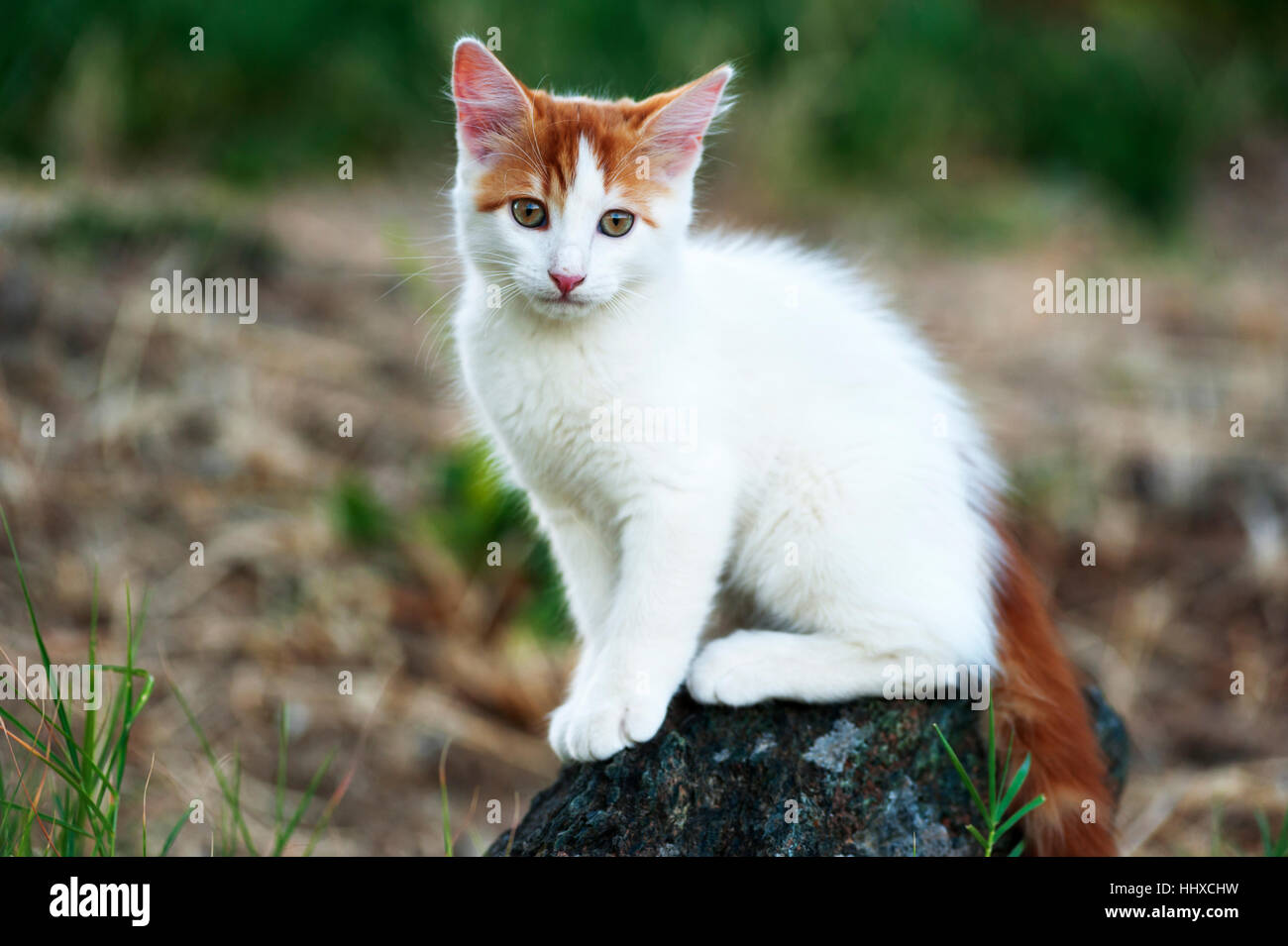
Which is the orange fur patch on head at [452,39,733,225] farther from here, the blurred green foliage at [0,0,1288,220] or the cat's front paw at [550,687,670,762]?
the blurred green foliage at [0,0,1288,220]

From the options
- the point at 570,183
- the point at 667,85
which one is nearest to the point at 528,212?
the point at 570,183

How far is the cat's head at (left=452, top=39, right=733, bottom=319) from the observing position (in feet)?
7.07

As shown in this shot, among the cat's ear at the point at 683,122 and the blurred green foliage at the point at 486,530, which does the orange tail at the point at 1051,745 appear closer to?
the cat's ear at the point at 683,122

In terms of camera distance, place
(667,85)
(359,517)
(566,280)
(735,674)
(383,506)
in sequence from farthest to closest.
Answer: (667,85), (383,506), (359,517), (735,674), (566,280)

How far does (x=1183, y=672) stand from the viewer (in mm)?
3928

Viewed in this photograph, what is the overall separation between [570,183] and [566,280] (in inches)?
8.0

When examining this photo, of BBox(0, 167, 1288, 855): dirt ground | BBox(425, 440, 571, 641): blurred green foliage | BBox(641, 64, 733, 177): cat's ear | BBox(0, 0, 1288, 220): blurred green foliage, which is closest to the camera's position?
BBox(641, 64, 733, 177): cat's ear

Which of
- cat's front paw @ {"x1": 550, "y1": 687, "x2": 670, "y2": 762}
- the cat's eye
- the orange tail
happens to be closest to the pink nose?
the cat's eye

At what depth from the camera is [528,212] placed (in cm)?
221

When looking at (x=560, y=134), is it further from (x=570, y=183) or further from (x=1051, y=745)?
(x=1051, y=745)

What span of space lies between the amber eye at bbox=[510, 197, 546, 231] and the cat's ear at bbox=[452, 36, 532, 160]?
14cm

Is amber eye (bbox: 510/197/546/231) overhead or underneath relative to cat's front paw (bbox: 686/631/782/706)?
overhead

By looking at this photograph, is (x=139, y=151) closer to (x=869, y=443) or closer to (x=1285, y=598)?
(x=869, y=443)

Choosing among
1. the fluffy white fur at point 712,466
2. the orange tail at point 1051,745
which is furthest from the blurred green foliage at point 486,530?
the orange tail at point 1051,745
